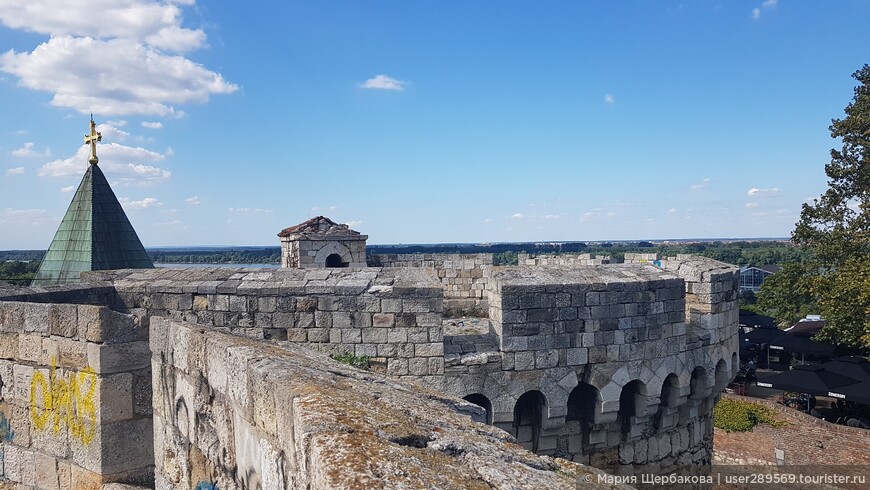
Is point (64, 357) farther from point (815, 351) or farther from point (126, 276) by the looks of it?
point (815, 351)

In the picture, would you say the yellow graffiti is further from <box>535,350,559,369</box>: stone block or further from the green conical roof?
the green conical roof

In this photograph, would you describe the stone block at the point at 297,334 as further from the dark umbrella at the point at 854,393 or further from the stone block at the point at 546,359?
the dark umbrella at the point at 854,393

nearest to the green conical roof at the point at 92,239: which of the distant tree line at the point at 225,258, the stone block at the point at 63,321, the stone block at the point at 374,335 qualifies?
the stone block at the point at 63,321

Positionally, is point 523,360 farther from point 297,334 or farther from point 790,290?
point 790,290

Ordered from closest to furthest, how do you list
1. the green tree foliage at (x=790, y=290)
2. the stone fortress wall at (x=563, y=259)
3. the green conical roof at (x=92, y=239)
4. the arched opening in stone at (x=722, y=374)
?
1. the arched opening in stone at (x=722, y=374)
2. the stone fortress wall at (x=563, y=259)
3. the green conical roof at (x=92, y=239)
4. the green tree foliage at (x=790, y=290)

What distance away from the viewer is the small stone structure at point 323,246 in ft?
62.1

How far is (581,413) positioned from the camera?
723 cm

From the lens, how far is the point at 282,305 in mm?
6383

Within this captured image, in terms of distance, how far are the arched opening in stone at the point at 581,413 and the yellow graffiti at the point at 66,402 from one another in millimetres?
5232

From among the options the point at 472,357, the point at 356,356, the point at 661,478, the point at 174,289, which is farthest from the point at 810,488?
the point at 174,289

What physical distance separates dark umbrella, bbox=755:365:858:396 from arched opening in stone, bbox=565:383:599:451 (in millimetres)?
13093

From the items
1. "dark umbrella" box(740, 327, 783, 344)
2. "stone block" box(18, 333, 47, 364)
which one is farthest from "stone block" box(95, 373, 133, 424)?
"dark umbrella" box(740, 327, 783, 344)

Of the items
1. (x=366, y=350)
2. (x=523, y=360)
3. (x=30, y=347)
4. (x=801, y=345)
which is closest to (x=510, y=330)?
(x=523, y=360)

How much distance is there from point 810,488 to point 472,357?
1277 cm
